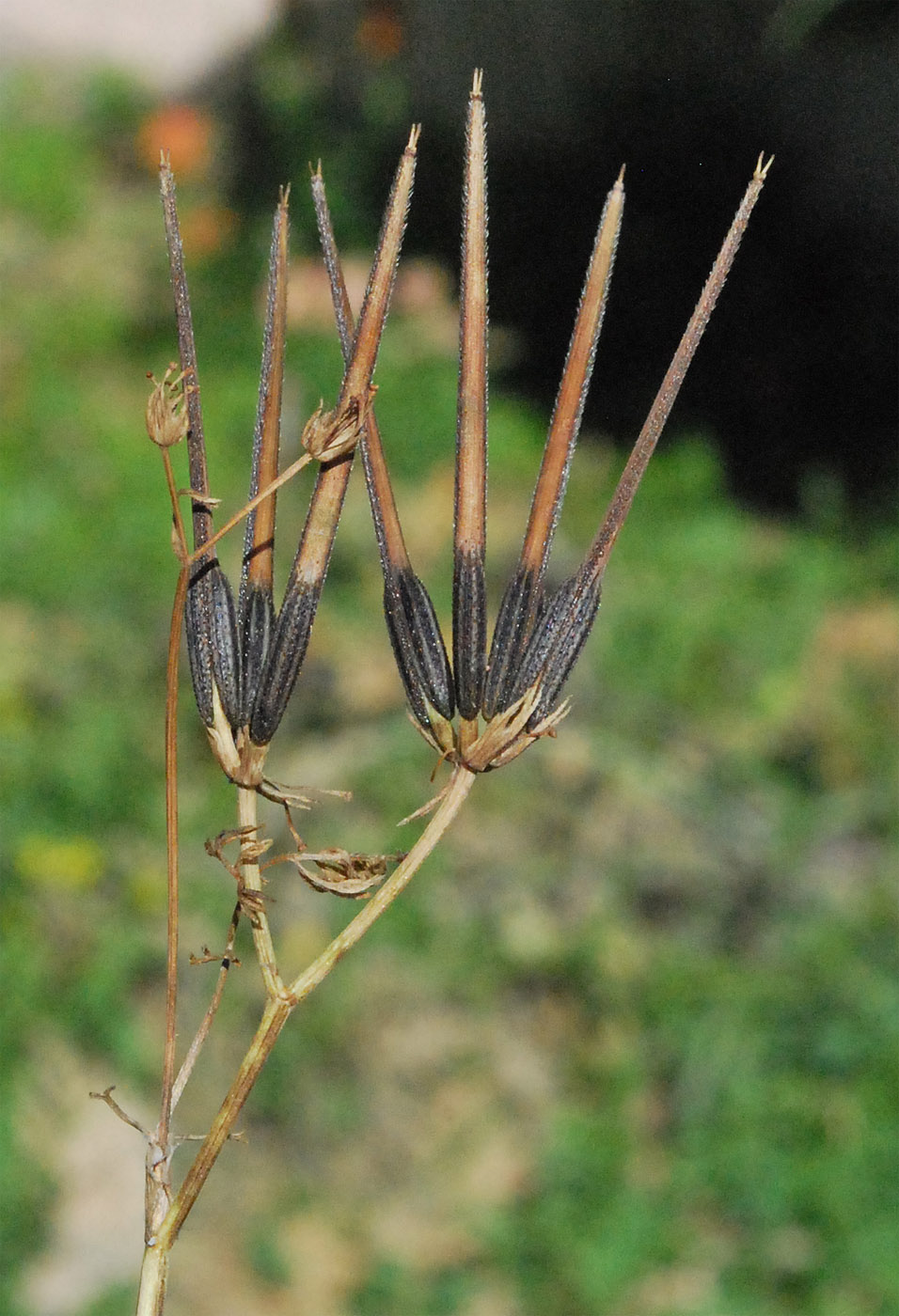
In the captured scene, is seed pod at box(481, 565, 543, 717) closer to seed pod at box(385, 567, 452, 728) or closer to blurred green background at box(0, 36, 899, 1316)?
seed pod at box(385, 567, 452, 728)

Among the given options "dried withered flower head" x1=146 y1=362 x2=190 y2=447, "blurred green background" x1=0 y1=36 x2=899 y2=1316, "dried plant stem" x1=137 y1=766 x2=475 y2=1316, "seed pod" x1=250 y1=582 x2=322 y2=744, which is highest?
"dried withered flower head" x1=146 y1=362 x2=190 y2=447

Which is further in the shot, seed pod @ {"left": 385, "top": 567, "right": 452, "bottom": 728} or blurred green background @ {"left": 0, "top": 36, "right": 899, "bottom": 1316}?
blurred green background @ {"left": 0, "top": 36, "right": 899, "bottom": 1316}

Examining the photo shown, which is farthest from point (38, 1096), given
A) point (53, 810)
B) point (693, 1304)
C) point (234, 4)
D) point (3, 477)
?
point (234, 4)

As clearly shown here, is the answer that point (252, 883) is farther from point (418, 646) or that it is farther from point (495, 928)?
point (495, 928)

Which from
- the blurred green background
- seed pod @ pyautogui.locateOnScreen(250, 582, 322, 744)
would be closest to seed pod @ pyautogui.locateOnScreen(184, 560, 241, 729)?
seed pod @ pyautogui.locateOnScreen(250, 582, 322, 744)

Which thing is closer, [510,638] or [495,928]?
[510,638]

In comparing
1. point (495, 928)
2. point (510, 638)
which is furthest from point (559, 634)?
point (495, 928)

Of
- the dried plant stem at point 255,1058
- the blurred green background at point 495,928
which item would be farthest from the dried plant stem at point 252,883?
the blurred green background at point 495,928
